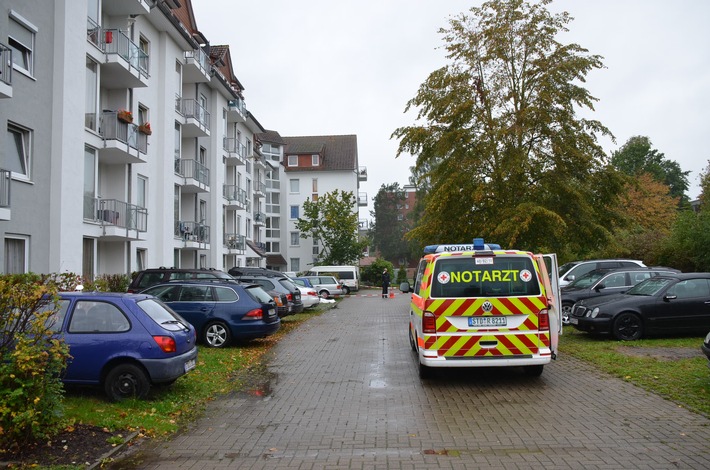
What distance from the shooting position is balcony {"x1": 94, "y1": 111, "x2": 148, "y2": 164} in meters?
20.3

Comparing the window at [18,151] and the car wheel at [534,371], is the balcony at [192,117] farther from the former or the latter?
the car wheel at [534,371]

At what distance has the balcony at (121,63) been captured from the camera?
20266 mm

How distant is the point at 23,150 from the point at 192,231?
14.3 metres

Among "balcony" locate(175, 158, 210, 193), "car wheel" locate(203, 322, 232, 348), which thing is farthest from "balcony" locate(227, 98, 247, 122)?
"car wheel" locate(203, 322, 232, 348)

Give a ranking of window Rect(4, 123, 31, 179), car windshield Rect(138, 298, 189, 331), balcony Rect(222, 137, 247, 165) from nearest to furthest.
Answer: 1. car windshield Rect(138, 298, 189, 331)
2. window Rect(4, 123, 31, 179)
3. balcony Rect(222, 137, 247, 165)

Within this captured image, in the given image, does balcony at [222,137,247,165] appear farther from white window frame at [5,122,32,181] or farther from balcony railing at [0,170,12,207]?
balcony railing at [0,170,12,207]

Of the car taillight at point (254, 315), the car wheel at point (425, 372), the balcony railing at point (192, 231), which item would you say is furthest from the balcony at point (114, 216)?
the car wheel at point (425, 372)

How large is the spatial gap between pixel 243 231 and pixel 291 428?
125ft

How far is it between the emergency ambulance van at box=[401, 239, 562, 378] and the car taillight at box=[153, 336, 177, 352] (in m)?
3.71

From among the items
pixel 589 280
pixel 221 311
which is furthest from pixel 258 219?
pixel 221 311

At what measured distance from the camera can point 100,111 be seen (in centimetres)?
2108

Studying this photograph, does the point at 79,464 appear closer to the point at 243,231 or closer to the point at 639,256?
the point at 639,256

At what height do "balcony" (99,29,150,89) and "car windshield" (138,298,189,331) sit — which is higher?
"balcony" (99,29,150,89)

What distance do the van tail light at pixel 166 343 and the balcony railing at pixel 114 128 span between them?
44.9ft
